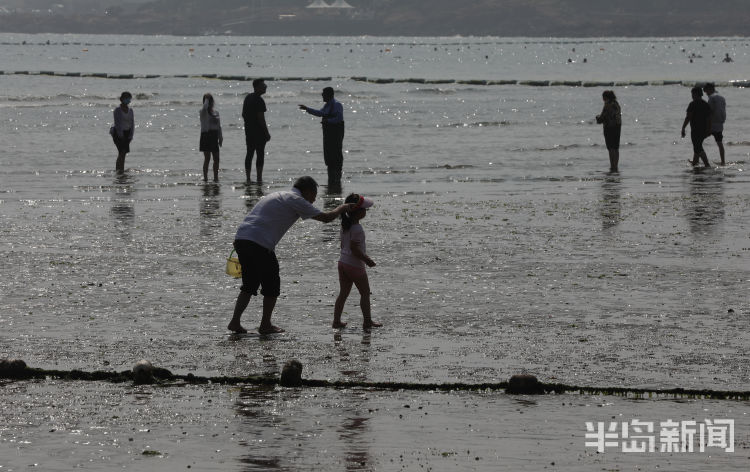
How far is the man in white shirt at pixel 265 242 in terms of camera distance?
11.3 m

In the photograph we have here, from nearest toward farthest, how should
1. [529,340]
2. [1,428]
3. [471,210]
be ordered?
[1,428] → [529,340] → [471,210]

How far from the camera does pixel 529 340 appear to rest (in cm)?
1084

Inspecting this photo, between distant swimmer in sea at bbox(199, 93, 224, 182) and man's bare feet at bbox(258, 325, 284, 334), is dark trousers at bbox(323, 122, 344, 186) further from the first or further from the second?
man's bare feet at bbox(258, 325, 284, 334)

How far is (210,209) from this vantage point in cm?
2034

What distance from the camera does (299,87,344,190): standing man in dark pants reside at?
23281mm

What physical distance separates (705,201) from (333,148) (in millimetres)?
6754

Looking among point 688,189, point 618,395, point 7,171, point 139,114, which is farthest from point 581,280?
point 139,114

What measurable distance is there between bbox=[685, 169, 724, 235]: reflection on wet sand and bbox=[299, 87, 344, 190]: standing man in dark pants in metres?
6.27

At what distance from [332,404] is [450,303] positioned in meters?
3.86

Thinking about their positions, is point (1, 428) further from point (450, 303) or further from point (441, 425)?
point (450, 303)

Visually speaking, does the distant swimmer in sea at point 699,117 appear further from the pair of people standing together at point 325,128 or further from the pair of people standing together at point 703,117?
the pair of people standing together at point 325,128

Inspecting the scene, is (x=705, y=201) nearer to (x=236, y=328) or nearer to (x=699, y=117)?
(x=699, y=117)

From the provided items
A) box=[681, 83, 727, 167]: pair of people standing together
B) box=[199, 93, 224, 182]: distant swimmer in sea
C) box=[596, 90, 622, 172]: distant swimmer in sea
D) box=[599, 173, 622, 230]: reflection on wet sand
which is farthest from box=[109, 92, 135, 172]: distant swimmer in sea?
box=[681, 83, 727, 167]: pair of people standing together

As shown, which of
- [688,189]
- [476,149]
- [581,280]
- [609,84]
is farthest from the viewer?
[609,84]
